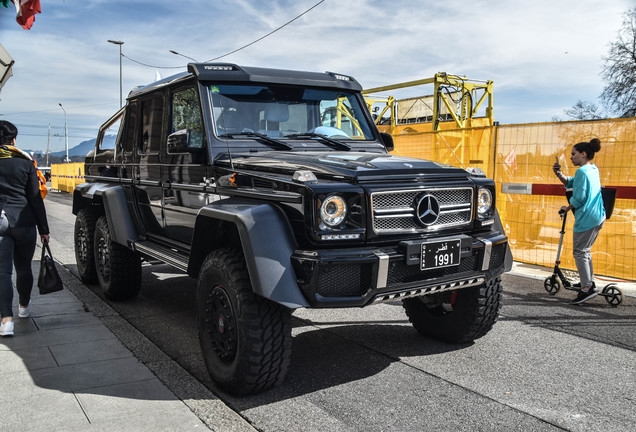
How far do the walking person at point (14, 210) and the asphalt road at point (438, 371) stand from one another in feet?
3.77

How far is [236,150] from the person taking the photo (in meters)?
4.54

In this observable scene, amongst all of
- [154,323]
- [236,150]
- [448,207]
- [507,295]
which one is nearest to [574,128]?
[507,295]

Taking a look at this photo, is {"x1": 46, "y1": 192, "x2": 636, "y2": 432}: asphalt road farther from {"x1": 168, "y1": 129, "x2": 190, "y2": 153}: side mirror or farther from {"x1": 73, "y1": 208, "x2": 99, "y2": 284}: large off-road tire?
{"x1": 168, "y1": 129, "x2": 190, "y2": 153}: side mirror

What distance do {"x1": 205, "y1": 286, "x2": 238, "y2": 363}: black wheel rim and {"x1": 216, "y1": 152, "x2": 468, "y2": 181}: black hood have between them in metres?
0.94

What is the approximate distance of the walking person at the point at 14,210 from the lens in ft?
16.9

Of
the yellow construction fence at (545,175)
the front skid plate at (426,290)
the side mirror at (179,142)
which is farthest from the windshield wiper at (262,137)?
the yellow construction fence at (545,175)

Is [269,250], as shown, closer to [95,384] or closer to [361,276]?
[361,276]

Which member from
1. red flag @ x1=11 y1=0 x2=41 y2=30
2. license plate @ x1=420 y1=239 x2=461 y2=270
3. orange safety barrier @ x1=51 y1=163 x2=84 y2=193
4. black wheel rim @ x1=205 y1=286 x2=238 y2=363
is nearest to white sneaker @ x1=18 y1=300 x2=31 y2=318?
black wheel rim @ x1=205 y1=286 x2=238 y2=363

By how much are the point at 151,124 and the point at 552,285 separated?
16.4ft

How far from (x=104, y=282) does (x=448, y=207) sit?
4216mm

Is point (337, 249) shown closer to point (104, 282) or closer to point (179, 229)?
point (179, 229)

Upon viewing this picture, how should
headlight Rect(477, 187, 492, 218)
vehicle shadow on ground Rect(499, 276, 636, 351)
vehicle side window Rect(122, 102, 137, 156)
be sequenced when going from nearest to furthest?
headlight Rect(477, 187, 492, 218)
vehicle shadow on ground Rect(499, 276, 636, 351)
vehicle side window Rect(122, 102, 137, 156)

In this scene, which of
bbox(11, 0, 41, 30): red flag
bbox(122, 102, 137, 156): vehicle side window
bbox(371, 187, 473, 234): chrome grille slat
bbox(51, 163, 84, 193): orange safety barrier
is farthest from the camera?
bbox(51, 163, 84, 193): orange safety barrier

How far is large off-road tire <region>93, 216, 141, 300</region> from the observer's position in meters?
6.23
